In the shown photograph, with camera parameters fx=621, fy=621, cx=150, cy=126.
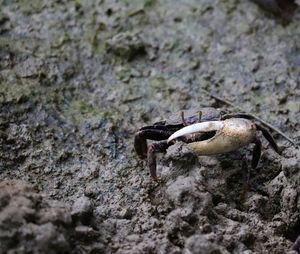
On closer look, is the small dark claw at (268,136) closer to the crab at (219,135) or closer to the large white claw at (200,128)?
the crab at (219,135)

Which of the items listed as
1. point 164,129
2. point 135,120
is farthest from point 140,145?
point 135,120

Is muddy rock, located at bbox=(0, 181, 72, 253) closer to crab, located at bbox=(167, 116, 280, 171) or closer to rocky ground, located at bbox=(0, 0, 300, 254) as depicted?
rocky ground, located at bbox=(0, 0, 300, 254)

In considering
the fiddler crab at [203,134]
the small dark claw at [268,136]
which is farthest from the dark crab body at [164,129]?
the small dark claw at [268,136]

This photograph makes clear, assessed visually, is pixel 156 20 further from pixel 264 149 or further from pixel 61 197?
pixel 61 197

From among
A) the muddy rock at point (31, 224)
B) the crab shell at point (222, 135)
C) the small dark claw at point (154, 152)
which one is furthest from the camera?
the small dark claw at point (154, 152)

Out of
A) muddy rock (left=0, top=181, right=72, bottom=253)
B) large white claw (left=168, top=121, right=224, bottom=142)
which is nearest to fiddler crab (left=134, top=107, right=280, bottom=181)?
large white claw (left=168, top=121, right=224, bottom=142)

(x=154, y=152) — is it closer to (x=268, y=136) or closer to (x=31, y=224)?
(x=268, y=136)
